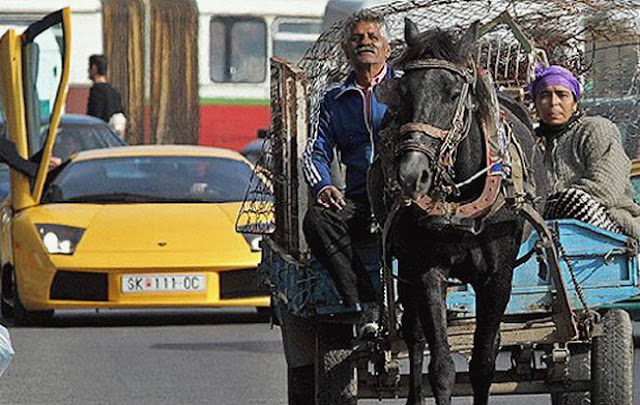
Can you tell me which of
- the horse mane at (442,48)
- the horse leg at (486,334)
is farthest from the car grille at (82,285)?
the horse mane at (442,48)

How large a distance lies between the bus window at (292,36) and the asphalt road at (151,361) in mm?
14129

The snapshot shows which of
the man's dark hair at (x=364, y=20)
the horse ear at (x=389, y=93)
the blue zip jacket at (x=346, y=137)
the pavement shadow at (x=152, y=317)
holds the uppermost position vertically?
the man's dark hair at (x=364, y=20)

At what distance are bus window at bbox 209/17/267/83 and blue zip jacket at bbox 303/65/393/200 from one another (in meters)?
23.3

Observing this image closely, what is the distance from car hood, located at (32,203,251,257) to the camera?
16.8 metres

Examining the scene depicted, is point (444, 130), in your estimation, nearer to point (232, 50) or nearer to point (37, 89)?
point (37, 89)

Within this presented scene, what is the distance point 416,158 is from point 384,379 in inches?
58.9

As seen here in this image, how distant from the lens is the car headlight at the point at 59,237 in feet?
55.1

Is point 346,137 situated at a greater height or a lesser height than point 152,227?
greater

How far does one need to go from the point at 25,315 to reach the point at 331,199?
28.0 ft

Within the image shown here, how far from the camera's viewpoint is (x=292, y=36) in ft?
107

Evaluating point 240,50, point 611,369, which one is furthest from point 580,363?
point 240,50

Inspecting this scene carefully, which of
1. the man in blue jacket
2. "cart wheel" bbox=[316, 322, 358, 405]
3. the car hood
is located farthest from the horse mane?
the car hood

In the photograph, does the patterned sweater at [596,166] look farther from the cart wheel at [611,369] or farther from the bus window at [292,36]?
the bus window at [292,36]

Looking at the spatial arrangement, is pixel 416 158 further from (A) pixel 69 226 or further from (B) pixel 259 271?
(A) pixel 69 226
